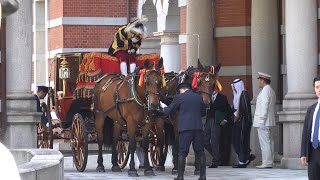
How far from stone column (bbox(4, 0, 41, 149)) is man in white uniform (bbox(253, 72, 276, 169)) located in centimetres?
402

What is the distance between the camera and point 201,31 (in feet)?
66.5

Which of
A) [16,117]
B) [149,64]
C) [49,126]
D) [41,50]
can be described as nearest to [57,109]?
[49,126]

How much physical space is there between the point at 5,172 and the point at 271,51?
17786 mm

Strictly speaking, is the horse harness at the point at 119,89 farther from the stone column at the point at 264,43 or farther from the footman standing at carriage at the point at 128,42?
the stone column at the point at 264,43

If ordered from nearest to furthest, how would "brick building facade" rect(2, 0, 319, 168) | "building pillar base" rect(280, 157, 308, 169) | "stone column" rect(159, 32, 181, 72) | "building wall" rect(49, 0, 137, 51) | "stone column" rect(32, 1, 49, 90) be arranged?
"building pillar base" rect(280, 157, 308, 169)
"brick building facade" rect(2, 0, 319, 168)
"stone column" rect(159, 32, 181, 72)
"building wall" rect(49, 0, 137, 51)
"stone column" rect(32, 1, 49, 90)

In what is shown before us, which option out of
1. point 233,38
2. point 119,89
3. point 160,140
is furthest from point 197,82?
point 233,38

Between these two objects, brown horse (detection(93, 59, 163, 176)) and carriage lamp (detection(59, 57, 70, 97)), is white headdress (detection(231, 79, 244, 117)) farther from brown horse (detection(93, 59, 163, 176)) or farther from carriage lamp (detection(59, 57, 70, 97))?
carriage lamp (detection(59, 57, 70, 97))

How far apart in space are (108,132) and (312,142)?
7.75 m

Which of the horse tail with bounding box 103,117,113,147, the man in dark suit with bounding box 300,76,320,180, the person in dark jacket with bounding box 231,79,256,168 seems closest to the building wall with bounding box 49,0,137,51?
the person in dark jacket with bounding box 231,79,256,168

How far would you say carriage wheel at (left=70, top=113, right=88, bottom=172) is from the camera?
16.5 meters

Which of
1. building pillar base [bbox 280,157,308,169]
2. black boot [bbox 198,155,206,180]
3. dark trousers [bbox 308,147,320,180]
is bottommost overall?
building pillar base [bbox 280,157,308,169]

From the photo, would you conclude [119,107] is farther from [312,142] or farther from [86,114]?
[312,142]

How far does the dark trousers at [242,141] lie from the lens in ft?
60.0

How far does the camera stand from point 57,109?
1836cm
